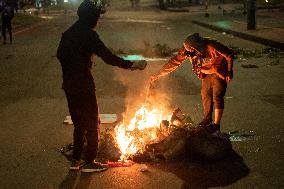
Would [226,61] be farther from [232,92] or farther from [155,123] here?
[232,92]

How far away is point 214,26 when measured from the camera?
29.4 meters

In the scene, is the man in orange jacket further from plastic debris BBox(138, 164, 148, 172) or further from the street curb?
the street curb

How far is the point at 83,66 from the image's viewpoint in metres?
6.09

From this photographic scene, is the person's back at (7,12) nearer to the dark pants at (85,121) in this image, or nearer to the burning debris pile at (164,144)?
the burning debris pile at (164,144)

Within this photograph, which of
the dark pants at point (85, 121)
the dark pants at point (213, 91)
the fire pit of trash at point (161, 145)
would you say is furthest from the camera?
the dark pants at point (213, 91)

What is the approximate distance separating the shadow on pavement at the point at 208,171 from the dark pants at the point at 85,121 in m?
0.83

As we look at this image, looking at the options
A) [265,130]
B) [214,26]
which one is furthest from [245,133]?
[214,26]

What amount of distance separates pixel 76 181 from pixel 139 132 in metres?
1.35

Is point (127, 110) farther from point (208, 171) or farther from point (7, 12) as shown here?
point (7, 12)

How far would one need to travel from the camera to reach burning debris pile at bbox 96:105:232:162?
6.64 meters

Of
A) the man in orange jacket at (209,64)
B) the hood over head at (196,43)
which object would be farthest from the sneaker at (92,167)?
the hood over head at (196,43)

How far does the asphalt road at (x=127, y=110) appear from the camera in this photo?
19.9 ft

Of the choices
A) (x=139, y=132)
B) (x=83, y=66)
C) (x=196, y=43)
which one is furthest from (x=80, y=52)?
(x=196, y=43)

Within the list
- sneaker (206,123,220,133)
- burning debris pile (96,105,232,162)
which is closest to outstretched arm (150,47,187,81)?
burning debris pile (96,105,232,162)
